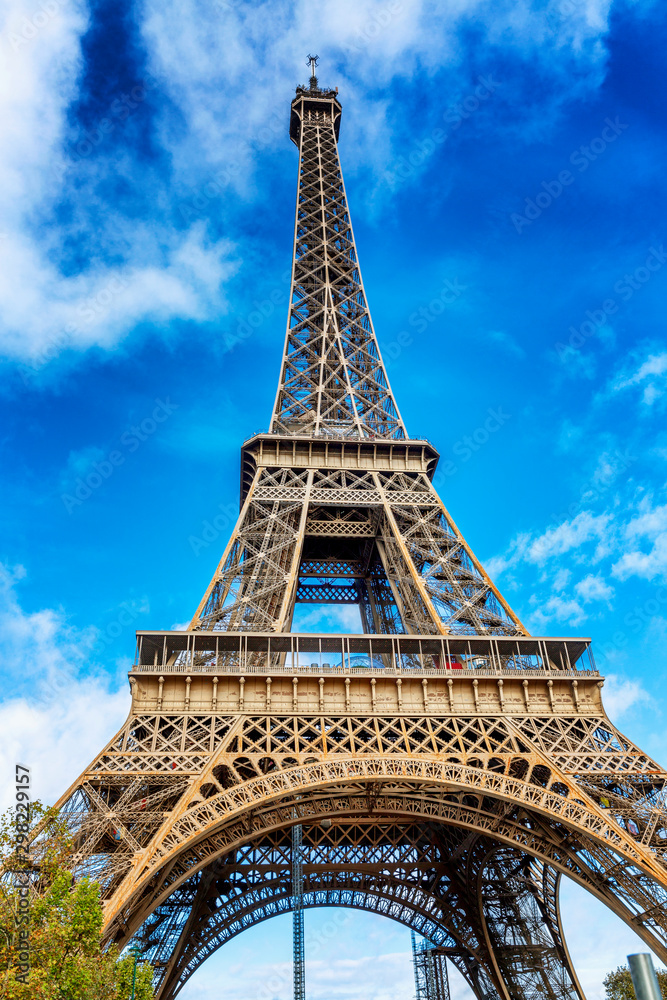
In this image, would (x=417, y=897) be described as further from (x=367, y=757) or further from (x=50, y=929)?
(x=50, y=929)

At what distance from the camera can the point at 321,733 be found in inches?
899

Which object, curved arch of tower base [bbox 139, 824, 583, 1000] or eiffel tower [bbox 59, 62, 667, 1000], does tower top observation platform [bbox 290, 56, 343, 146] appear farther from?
curved arch of tower base [bbox 139, 824, 583, 1000]

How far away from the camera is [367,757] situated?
71.2ft

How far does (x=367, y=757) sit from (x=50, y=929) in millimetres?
9560

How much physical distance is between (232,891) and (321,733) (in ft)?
39.9

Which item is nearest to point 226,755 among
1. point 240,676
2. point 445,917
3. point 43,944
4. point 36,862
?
point 240,676

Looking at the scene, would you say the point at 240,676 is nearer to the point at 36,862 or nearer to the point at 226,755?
the point at 226,755

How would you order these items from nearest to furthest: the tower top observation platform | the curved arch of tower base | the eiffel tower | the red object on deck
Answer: the eiffel tower
the red object on deck
the curved arch of tower base
the tower top observation platform

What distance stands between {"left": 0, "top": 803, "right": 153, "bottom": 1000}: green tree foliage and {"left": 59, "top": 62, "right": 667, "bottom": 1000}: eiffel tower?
111cm

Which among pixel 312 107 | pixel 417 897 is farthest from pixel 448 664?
pixel 312 107

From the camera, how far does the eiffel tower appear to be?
20859 mm

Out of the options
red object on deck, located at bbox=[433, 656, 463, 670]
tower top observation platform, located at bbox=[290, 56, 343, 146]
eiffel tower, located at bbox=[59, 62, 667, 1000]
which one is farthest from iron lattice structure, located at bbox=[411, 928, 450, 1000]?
tower top observation platform, located at bbox=[290, 56, 343, 146]

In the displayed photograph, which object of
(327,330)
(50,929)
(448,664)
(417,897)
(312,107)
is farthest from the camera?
(312,107)

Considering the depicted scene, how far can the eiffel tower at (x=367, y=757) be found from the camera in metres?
20.9
